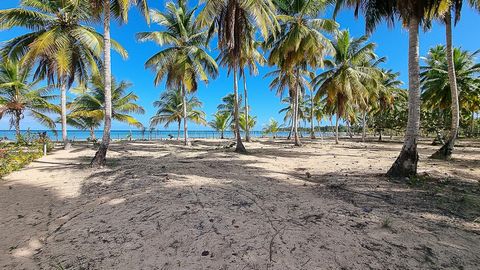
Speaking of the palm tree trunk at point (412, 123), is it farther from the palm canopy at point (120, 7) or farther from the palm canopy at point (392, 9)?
the palm canopy at point (120, 7)

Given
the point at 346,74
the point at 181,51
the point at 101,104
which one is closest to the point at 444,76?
the point at 346,74

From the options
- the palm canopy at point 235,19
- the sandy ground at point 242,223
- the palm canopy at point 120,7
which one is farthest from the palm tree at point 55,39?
the sandy ground at point 242,223

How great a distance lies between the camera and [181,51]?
1781 centimetres

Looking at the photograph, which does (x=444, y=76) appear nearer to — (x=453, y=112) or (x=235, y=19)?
(x=453, y=112)

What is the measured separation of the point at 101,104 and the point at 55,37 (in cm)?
1298

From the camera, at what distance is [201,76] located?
58.2 ft

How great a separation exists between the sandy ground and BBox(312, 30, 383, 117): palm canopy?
40.6 feet

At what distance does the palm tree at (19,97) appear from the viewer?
58.5 feet

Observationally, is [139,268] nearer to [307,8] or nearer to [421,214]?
[421,214]

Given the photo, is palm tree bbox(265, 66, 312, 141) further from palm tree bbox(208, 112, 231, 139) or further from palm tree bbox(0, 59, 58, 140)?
palm tree bbox(0, 59, 58, 140)

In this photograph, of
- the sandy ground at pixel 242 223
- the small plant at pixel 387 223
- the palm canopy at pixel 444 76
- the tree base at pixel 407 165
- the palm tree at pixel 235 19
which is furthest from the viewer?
the palm canopy at pixel 444 76

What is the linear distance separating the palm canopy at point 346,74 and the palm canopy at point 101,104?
1729 centimetres

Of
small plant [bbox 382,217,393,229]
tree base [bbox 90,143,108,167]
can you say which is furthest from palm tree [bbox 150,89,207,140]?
small plant [bbox 382,217,393,229]

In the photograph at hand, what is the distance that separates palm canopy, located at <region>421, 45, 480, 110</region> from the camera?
19328mm
